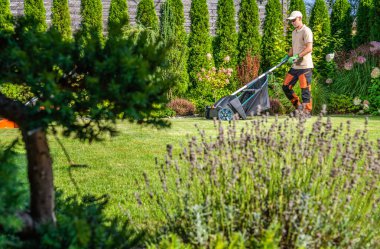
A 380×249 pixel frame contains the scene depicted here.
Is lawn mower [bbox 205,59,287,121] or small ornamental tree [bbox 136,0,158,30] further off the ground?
small ornamental tree [bbox 136,0,158,30]

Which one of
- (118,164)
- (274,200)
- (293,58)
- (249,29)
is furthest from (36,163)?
(249,29)

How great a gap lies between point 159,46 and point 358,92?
10329mm

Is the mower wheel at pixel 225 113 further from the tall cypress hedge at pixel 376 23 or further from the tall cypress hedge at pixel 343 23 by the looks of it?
the tall cypress hedge at pixel 343 23

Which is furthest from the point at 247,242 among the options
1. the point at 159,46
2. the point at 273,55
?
the point at 273,55

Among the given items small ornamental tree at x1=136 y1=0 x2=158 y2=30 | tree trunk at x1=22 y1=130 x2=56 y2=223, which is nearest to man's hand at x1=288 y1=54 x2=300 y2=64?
small ornamental tree at x1=136 y1=0 x2=158 y2=30

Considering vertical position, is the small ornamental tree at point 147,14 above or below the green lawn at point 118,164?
above

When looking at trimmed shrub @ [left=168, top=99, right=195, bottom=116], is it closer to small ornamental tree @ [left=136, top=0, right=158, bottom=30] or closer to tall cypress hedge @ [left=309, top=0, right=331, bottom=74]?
small ornamental tree @ [left=136, top=0, right=158, bottom=30]

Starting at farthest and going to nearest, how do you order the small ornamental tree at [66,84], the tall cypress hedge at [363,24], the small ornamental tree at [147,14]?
the tall cypress hedge at [363,24], the small ornamental tree at [147,14], the small ornamental tree at [66,84]

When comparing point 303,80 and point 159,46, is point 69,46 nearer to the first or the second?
point 159,46

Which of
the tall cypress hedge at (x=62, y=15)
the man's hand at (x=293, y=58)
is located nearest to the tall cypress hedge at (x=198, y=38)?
the tall cypress hedge at (x=62, y=15)

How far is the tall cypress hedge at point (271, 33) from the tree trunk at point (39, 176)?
38.1 ft

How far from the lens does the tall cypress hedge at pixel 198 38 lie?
1277 cm

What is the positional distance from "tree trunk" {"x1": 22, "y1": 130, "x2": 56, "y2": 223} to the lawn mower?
269 inches

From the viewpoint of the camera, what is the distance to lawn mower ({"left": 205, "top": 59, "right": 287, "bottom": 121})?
8.73m
